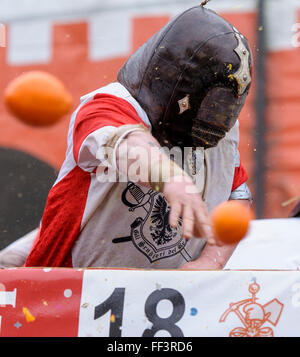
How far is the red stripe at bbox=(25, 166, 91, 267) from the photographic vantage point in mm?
2266

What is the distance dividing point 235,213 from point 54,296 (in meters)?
0.53

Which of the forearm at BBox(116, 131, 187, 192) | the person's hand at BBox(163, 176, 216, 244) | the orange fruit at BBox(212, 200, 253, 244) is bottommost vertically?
the orange fruit at BBox(212, 200, 253, 244)

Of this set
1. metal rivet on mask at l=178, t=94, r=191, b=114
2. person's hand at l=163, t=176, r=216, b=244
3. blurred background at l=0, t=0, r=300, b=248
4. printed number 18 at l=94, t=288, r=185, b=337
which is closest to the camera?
person's hand at l=163, t=176, r=216, b=244

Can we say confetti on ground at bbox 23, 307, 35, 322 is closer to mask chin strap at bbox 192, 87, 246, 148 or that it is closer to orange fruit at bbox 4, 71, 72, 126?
orange fruit at bbox 4, 71, 72, 126

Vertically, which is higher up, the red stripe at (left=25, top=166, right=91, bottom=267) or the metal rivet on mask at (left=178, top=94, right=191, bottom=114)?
the metal rivet on mask at (left=178, top=94, right=191, bottom=114)

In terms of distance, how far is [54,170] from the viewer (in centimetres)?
421

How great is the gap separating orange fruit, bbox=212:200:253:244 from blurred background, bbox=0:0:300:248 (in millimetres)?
2271

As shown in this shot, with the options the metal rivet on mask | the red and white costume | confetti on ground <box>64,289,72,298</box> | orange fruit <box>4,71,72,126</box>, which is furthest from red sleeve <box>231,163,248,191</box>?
confetti on ground <box>64,289,72,298</box>

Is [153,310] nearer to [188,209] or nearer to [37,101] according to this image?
[188,209]

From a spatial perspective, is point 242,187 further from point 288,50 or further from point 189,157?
point 288,50

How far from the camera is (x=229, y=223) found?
5.49 ft

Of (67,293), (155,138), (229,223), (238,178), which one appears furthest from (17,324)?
(238,178)

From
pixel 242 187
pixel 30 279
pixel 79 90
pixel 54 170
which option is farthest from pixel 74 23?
pixel 30 279

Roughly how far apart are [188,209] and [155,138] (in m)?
0.77
